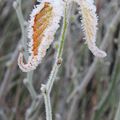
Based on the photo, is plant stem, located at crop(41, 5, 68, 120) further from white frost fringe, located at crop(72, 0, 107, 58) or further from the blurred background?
the blurred background

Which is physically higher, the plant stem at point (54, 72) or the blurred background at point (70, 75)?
the plant stem at point (54, 72)

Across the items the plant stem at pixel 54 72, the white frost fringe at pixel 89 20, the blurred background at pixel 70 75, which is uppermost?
the white frost fringe at pixel 89 20

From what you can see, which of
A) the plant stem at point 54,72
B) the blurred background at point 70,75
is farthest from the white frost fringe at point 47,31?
the blurred background at point 70,75

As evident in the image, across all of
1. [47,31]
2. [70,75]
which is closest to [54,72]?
[47,31]

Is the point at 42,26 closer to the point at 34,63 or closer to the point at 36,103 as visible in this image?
the point at 34,63

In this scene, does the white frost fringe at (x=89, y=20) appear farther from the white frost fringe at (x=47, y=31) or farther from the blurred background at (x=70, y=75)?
the blurred background at (x=70, y=75)

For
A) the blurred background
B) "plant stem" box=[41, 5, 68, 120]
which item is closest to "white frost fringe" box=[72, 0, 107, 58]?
"plant stem" box=[41, 5, 68, 120]

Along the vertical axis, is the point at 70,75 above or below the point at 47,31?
below

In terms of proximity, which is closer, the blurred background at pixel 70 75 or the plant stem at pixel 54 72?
the plant stem at pixel 54 72

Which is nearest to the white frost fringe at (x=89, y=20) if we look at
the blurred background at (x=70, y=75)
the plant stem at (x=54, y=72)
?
the plant stem at (x=54, y=72)

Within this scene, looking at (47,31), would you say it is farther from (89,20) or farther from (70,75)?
(70,75)

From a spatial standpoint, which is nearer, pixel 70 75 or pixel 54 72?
pixel 54 72
